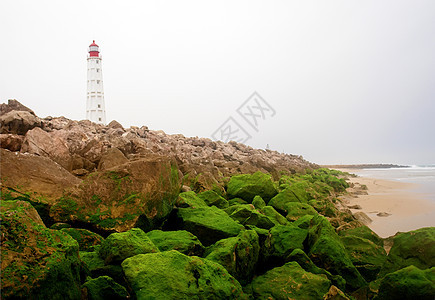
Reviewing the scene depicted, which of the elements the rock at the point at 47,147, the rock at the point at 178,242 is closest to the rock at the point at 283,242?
the rock at the point at 178,242

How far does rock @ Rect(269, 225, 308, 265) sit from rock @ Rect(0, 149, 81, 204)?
2.45m

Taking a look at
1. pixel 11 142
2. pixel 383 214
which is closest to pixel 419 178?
pixel 383 214

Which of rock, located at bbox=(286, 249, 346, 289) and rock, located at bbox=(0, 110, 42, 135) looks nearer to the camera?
rock, located at bbox=(286, 249, 346, 289)

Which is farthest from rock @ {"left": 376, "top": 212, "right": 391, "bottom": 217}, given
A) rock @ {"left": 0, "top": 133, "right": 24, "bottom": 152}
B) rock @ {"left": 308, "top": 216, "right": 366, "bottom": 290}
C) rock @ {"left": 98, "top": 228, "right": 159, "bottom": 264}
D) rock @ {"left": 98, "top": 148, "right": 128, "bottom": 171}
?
rock @ {"left": 0, "top": 133, "right": 24, "bottom": 152}

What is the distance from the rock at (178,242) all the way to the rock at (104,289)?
2.37 feet

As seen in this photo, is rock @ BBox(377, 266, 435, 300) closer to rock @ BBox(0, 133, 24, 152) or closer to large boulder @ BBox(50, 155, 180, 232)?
large boulder @ BBox(50, 155, 180, 232)

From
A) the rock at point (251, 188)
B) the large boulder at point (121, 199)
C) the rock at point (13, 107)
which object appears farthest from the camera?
the rock at point (13, 107)

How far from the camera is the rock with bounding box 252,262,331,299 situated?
258cm

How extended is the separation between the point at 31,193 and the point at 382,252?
13.8 feet

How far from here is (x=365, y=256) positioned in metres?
3.65

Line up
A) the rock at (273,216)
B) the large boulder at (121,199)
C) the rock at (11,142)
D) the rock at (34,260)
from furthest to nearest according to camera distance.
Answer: the rock at (11,142) → the rock at (273,216) → the large boulder at (121,199) → the rock at (34,260)

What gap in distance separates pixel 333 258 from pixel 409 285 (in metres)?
0.85

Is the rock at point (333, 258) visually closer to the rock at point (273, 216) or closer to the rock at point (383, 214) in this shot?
the rock at point (273, 216)

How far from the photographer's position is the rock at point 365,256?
11.5 feet
